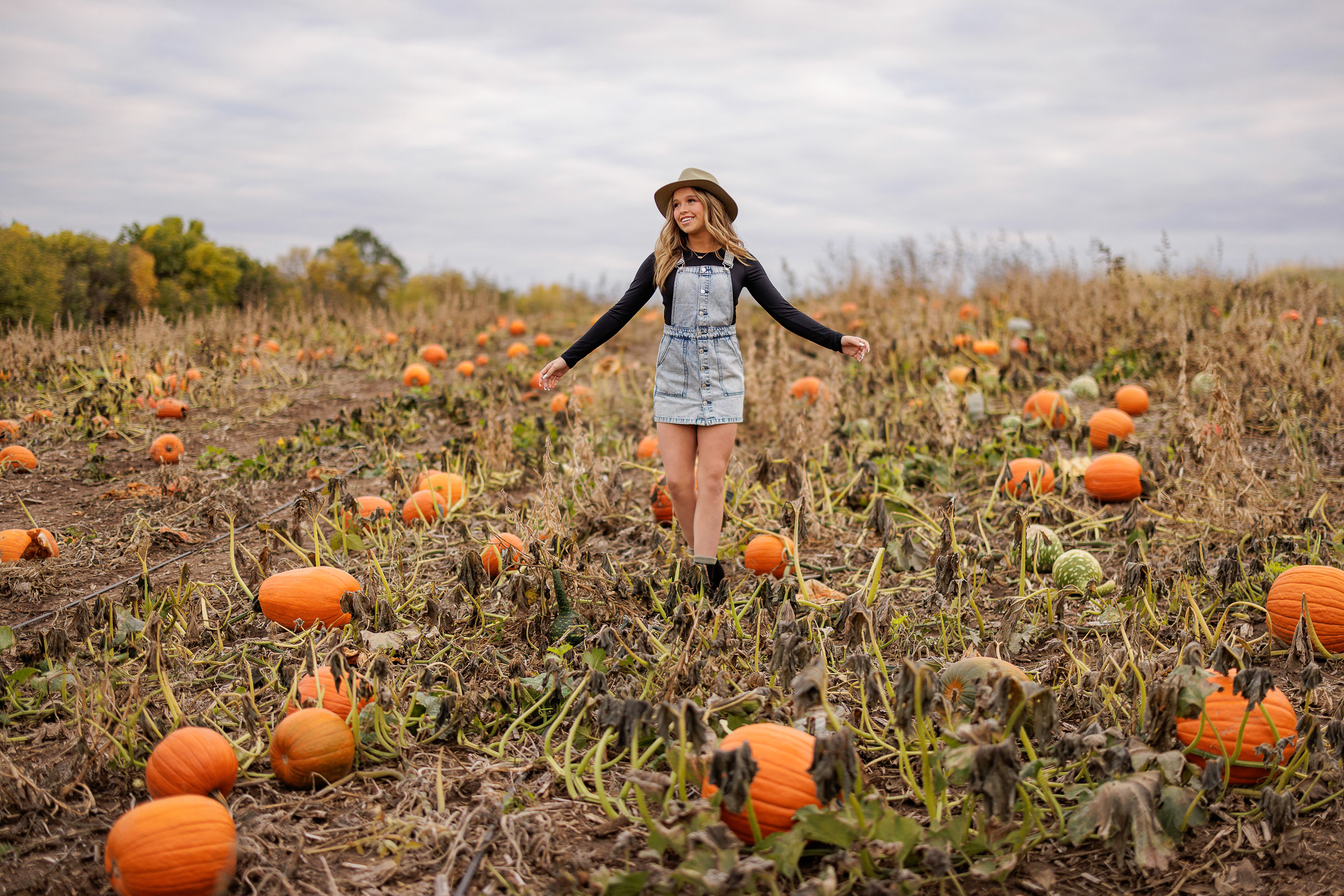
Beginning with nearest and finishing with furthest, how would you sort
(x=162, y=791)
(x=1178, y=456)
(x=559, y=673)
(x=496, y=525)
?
(x=162, y=791) < (x=559, y=673) < (x=496, y=525) < (x=1178, y=456)

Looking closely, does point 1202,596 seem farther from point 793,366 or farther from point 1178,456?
point 793,366

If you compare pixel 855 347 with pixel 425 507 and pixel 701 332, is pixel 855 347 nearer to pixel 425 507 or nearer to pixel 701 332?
pixel 701 332

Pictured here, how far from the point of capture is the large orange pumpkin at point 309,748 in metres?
2.49

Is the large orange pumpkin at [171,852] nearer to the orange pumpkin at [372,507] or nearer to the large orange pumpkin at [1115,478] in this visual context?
the orange pumpkin at [372,507]

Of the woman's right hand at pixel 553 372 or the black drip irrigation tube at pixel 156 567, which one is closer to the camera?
the black drip irrigation tube at pixel 156 567

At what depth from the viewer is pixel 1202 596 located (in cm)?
368

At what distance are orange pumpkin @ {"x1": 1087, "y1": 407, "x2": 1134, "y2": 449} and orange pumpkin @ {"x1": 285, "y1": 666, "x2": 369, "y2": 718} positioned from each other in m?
4.99

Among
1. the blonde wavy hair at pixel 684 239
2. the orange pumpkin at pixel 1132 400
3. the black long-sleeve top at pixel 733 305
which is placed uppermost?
the blonde wavy hair at pixel 684 239

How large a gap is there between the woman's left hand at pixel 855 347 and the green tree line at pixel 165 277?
823 centimetres

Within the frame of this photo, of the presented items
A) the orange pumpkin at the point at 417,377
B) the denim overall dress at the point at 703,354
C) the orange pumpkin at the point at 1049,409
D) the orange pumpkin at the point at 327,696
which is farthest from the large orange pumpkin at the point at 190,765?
the orange pumpkin at the point at 417,377

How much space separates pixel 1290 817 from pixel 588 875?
68.7 inches

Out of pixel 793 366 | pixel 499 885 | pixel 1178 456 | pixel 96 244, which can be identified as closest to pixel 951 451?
pixel 1178 456

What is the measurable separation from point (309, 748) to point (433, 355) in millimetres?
8013

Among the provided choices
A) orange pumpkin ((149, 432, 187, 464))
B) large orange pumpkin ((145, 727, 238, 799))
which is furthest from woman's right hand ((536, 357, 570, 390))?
orange pumpkin ((149, 432, 187, 464))
